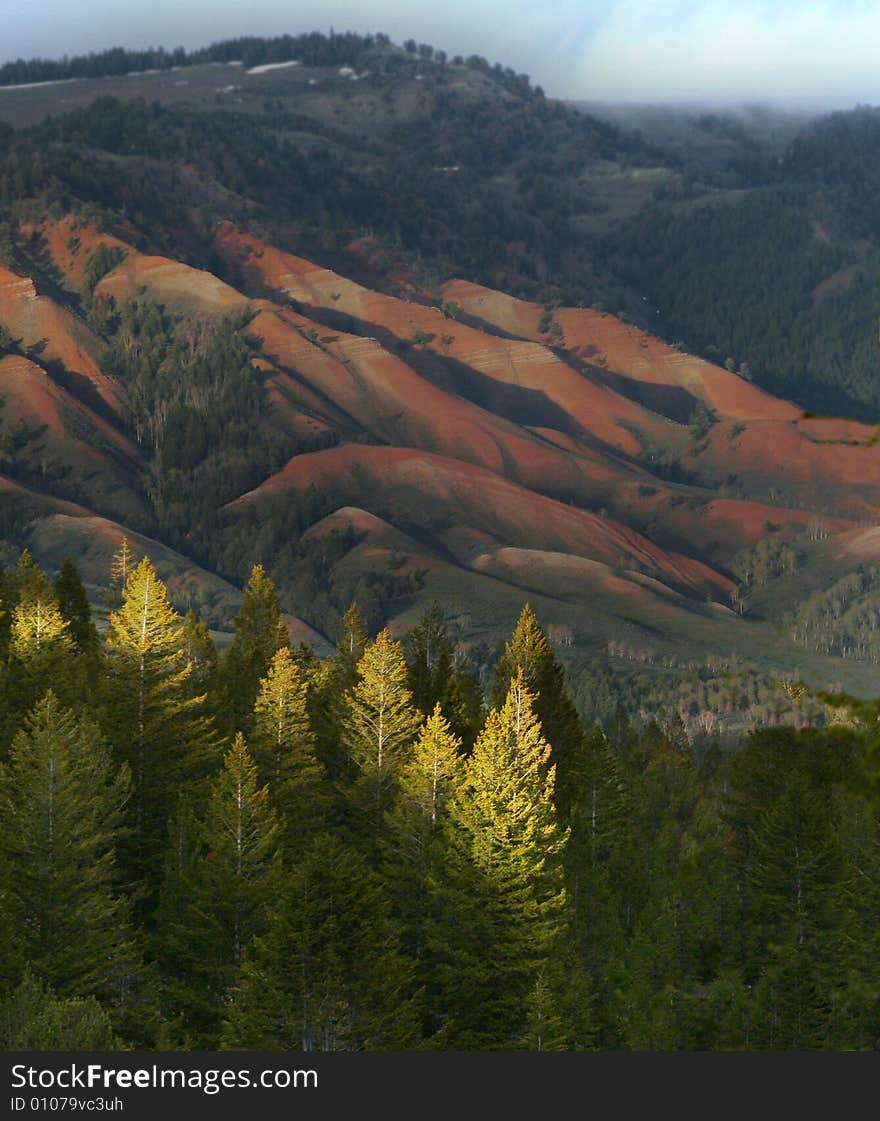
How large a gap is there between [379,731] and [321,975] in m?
22.9

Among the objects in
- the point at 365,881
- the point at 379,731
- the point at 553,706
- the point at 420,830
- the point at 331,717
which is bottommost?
the point at 553,706

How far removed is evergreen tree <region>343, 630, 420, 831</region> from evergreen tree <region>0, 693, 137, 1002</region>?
16.5 meters

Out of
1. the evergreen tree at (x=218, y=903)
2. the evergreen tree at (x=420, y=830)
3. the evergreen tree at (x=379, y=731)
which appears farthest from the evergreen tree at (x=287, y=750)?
the evergreen tree at (x=218, y=903)

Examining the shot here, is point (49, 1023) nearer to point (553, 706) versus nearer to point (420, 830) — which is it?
point (420, 830)

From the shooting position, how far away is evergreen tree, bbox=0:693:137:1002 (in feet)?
190

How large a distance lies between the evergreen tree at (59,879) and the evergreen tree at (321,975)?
5.74m

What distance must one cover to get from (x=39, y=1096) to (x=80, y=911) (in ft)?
98.0

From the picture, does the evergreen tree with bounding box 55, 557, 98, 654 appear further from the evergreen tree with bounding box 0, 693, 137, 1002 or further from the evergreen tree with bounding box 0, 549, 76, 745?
the evergreen tree with bounding box 0, 693, 137, 1002

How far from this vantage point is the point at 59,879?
58656mm

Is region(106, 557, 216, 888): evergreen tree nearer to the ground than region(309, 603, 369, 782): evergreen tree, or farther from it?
farther from it

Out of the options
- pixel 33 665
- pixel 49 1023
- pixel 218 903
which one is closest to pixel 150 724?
pixel 33 665

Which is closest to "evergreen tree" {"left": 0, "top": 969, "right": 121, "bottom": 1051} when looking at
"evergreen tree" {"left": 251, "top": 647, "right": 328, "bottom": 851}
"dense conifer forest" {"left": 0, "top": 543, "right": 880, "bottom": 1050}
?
"dense conifer forest" {"left": 0, "top": 543, "right": 880, "bottom": 1050}

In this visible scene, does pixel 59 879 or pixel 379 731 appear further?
pixel 379 731

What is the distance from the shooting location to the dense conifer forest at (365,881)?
55562 millimetres
